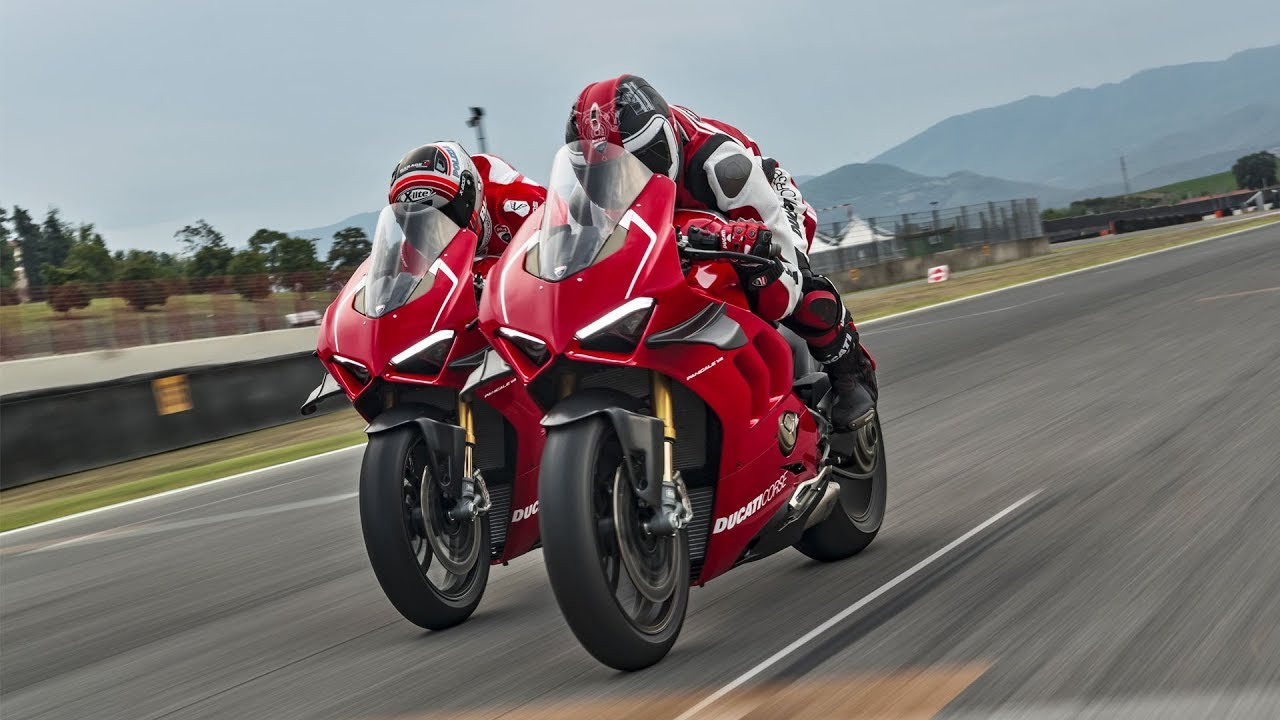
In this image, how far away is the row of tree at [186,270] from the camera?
23.8 meters

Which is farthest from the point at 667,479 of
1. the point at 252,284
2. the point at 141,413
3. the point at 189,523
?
the point at 252,284

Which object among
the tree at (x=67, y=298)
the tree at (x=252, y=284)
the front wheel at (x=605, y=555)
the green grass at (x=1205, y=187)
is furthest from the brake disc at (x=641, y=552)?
the green grass at (x=1205, y=187)

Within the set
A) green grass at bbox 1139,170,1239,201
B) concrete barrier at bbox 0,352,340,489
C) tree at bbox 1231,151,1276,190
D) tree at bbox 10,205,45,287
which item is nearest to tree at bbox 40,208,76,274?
tree at bbox 10,205,45,287

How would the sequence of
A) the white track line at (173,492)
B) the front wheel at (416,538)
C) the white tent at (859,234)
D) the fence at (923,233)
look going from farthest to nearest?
1. the white tent at (859,234)
2. the fence at (923,233)
3. the white track line at (173,492)
4. the front wheel at (416,538)

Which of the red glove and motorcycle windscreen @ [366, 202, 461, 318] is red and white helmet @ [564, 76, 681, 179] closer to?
the red glove

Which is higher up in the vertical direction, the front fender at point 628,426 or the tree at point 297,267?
the tree at point 297,267

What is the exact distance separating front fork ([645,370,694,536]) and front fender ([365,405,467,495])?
3.05ft

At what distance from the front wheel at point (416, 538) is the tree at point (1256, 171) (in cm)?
10297

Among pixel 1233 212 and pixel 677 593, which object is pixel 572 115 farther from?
pixel 1233 212

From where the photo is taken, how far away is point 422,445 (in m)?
4.64

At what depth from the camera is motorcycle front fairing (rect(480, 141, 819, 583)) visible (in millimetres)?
3781

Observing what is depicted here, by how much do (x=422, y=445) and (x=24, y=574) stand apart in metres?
4.12

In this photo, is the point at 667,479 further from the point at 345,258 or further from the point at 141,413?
the point at 345,258

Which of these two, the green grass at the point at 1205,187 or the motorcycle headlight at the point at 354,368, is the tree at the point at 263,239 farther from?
the green grass at the point at 1205,187
